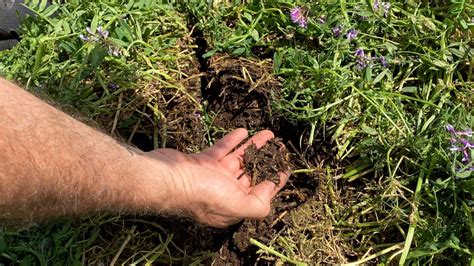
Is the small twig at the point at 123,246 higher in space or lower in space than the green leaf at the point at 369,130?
lower

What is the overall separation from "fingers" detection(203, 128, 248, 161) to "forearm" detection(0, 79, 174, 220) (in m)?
0.42

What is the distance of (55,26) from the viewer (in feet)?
8.11

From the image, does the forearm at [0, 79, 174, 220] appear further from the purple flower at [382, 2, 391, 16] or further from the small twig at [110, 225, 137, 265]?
the purple flower at [382, 2, 391, 16]

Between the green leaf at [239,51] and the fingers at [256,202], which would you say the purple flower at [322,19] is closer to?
the green leaf at [239,51]

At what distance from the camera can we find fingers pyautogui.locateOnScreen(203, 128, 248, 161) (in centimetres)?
219

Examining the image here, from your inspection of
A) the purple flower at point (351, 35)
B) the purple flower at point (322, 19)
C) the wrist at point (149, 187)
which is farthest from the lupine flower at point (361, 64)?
the wrist at point (149, 187)

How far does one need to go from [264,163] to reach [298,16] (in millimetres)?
634

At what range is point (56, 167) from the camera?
4.83ft

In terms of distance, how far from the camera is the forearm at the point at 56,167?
1.38 meters

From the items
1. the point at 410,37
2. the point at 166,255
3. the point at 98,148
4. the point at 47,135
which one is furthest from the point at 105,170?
the point at 410,37

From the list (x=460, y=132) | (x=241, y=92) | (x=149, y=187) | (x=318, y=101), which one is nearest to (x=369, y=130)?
(x=318, y=101)

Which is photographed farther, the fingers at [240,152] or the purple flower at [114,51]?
the purple flower at [114,51]

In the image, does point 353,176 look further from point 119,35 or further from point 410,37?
point 119,35

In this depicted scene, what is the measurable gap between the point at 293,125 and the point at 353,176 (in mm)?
303
